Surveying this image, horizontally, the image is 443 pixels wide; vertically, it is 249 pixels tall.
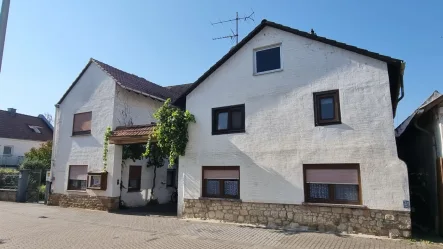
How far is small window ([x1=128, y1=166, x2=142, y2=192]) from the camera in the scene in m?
16.5

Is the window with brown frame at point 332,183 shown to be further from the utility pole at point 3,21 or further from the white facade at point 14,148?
the white facade at point 14,148

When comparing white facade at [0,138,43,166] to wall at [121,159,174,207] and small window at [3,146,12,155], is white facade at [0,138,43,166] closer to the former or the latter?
small window at [3,146,12,155]

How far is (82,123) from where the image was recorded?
56.4ft

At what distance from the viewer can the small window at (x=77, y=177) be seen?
16422mm

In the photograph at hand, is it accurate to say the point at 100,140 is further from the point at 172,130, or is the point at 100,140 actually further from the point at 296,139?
the point at 296,139

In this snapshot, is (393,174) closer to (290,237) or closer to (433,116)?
(433,116)

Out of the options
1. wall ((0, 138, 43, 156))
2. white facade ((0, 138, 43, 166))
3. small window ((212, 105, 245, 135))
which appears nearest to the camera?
small window ((212, 105, 245, 135))

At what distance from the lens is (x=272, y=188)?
10.9 metres

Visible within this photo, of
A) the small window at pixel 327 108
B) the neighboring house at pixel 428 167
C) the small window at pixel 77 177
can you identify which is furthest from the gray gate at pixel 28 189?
the neighboring house at pixel 428 167

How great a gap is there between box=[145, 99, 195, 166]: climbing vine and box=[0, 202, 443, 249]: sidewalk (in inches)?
115

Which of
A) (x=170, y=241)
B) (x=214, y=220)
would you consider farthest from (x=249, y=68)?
(x=170, y=241)

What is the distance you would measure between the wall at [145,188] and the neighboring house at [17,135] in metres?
21.3

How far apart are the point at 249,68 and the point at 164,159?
28.4 feet

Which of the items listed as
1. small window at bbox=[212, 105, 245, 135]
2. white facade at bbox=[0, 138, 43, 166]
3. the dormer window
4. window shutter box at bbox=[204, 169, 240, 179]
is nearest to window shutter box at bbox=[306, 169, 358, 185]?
window shutter box at bbox=[204, 169, 240, 179]
